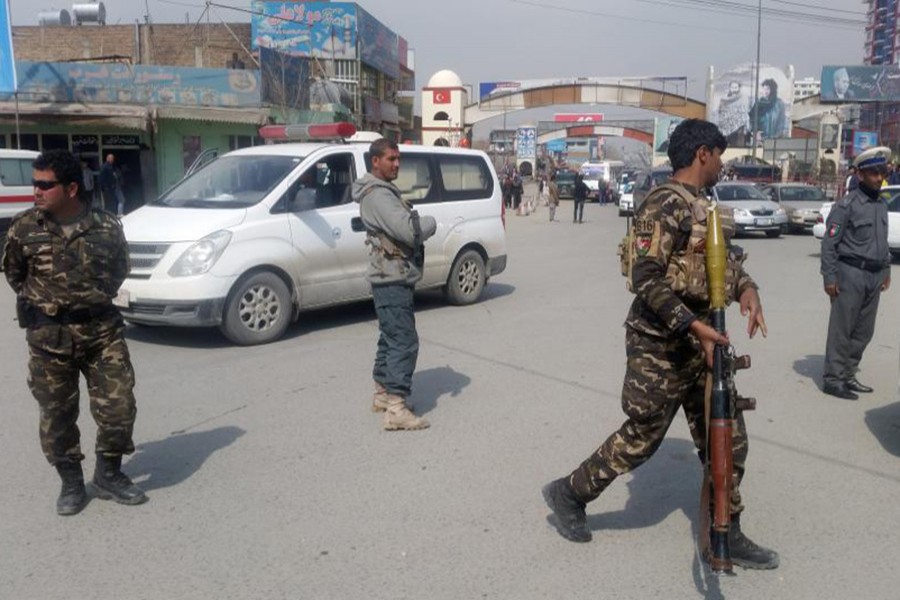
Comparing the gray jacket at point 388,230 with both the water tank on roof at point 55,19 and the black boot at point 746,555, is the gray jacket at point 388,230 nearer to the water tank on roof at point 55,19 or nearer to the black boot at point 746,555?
the black boot at point 746,555

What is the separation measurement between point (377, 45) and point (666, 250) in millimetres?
39454

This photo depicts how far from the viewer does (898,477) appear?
15.9ft

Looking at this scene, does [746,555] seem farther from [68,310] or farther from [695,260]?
[68,310]

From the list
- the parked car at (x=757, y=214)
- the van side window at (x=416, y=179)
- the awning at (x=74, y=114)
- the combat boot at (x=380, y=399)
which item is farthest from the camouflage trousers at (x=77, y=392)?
the awning at (x=74, y=114)

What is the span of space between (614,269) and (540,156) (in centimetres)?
6135

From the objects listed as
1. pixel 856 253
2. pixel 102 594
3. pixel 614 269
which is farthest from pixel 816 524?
pixel 614 269

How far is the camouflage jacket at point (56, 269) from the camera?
13.6 ft

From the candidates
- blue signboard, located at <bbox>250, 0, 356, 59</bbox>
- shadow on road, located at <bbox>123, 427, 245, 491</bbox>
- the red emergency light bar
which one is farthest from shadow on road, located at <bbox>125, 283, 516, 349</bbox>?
blue signboard, located at <bbox>250, 0, 356, 59</bbox>

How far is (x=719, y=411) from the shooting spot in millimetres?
3285

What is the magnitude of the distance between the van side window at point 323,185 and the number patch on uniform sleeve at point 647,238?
5541 mm

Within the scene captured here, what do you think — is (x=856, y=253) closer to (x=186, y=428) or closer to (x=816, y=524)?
(x=816, y=524)

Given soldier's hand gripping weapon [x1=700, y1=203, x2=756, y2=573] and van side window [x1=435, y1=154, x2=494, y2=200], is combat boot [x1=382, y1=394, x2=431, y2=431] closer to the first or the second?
soldier's hand gripping weapon [x1=700, y1=203, x2=756, y2=573]

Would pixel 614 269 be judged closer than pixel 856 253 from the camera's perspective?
No

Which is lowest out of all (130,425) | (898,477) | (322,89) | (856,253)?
(898,477)
